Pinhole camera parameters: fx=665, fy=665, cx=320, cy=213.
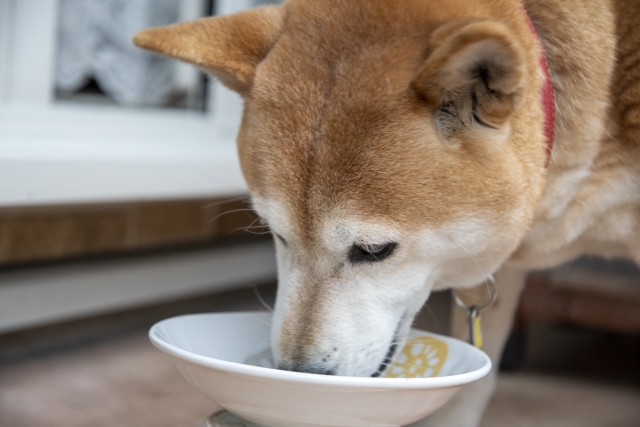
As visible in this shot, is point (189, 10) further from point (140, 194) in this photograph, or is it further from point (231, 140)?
point (140, 194)

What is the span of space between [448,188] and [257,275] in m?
1.69

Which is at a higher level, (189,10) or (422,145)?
(189,10)

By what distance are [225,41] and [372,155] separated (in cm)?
33

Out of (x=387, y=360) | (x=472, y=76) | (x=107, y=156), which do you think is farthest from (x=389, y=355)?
(x=107, y=156)

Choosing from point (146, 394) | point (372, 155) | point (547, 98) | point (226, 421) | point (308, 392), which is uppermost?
point (547, 98)

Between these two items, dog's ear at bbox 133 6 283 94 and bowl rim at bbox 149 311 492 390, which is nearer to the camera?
bowl rim at bbox 149 311 492 390

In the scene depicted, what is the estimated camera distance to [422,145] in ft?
3.22

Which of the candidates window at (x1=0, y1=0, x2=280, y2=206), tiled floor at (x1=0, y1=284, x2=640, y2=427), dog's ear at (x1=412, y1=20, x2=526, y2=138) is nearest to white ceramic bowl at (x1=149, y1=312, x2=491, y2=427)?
dog's ear at (x1=412, y1=20, x2=526, y2=138)

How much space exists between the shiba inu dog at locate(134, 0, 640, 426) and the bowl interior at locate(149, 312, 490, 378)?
0.33ft

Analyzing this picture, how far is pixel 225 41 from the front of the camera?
1.10 m

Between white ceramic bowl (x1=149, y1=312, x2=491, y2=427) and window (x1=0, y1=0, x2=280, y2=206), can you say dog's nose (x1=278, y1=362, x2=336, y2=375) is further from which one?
window (x1=0, y1=0, x2=280, y2=206)

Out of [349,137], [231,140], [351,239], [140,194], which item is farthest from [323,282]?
[231,140]

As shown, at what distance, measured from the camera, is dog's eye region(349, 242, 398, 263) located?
0.99 m

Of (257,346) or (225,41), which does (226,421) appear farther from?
(225,41)
